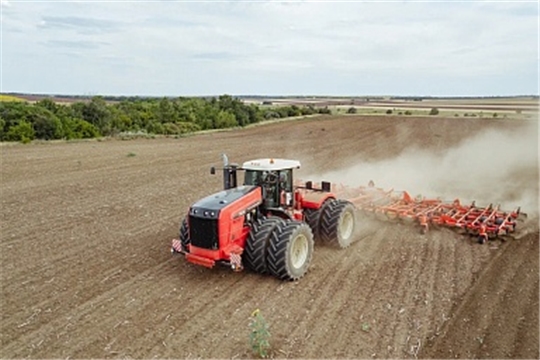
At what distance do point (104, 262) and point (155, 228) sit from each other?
236 cm

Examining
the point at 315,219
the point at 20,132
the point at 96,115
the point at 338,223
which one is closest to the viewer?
the point at 338,223

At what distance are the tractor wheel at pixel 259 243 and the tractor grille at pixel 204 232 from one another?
63 cm

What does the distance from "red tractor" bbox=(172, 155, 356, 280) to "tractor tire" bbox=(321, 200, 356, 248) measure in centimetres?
3

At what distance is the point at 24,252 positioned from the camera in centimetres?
979

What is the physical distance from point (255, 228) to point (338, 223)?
2163 mm

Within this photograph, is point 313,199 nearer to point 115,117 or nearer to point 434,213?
point 434,213

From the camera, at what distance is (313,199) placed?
33.2 ft

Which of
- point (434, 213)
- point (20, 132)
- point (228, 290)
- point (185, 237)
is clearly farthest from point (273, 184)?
point (20, 132)

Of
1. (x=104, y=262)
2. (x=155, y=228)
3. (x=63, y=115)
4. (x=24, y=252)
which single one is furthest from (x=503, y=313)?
(x=63, y=115)

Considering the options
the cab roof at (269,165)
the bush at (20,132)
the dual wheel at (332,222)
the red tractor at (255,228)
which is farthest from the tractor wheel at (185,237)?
the bush at (20,132)

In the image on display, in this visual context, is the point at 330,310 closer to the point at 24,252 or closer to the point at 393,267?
the point at 393,267

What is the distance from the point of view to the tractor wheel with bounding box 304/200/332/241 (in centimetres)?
998

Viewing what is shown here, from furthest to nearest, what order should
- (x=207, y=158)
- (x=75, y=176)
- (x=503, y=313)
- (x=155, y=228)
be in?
(x=207, y=158) → (x=75, y=176) → (x=155, y=228) → (x=503, y=313)

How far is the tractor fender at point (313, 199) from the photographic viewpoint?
32.8 feet
